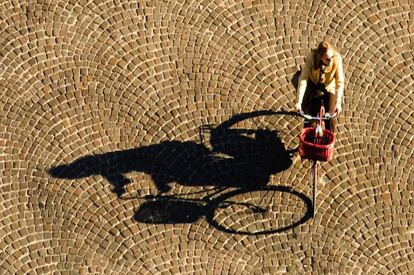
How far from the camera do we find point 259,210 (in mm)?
10719

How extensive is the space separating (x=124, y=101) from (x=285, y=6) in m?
2.80

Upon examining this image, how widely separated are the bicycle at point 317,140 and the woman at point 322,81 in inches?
4.7

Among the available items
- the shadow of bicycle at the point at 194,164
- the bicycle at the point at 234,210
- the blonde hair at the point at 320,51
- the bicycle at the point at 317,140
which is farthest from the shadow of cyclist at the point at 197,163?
the blonde hair at the point at 320,51

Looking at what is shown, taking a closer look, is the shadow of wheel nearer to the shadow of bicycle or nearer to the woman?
the shadow of bicycle

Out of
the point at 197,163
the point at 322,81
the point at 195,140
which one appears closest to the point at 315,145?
the point at 322,81

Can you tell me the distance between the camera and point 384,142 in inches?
439

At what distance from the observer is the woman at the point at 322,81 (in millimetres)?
9594

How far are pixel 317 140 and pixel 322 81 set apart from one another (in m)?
0.74

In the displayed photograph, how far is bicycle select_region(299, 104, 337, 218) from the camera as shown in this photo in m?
10.0

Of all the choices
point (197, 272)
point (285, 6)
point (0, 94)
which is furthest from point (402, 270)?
point (0, 94)

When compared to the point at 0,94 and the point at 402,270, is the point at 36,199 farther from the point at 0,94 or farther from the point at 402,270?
the point at 402,270

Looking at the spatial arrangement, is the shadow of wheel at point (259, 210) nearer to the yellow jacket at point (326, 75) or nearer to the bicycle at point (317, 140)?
the bicycle at point (317, 140)

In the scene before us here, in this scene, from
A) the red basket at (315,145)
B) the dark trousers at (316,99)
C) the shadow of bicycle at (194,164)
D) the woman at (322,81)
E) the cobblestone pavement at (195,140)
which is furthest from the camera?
the shadow of bicycle at (194,164)

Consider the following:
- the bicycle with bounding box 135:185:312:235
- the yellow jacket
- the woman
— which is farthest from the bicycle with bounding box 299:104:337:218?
the bicycle with bounding box 135:185:312:235
